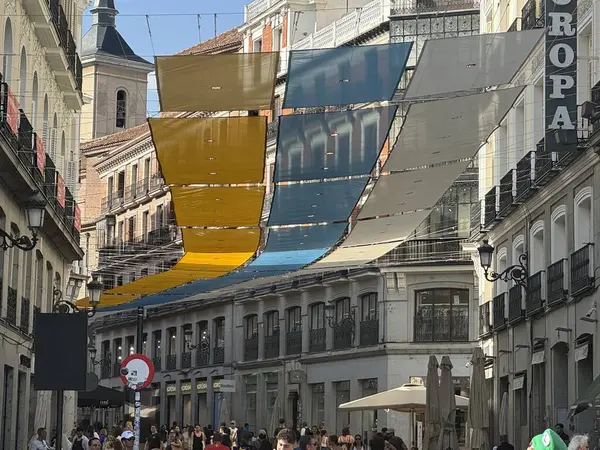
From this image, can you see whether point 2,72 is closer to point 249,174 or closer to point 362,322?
point 249,174

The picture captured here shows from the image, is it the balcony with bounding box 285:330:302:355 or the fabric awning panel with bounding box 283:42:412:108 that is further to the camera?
the balcony with bounding box 285:330:302:355

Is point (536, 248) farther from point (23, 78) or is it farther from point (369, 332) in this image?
point (369, 332)

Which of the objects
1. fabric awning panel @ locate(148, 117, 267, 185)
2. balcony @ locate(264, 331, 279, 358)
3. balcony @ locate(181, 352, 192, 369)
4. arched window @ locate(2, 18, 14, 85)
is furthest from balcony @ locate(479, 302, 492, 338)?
balcony @ locate(181, 352, 192, 369)

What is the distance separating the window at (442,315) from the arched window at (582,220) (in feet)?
63.1

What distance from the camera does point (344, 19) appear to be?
5031cm

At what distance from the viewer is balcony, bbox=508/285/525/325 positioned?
32.9m

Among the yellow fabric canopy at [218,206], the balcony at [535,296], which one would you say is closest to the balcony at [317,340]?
the balcony at [535,296]

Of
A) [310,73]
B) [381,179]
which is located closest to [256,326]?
[381,179]

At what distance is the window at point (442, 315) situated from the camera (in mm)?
47469

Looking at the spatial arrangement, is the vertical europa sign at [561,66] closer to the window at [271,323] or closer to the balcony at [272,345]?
the balcony at [272,345]

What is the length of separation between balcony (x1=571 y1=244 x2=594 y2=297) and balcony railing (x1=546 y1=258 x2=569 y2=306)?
63 centimetres

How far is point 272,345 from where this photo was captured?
56.1 m

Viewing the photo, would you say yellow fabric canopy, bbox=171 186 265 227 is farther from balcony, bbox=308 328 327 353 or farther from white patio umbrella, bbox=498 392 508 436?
balcony, bbox=308 328 327 353

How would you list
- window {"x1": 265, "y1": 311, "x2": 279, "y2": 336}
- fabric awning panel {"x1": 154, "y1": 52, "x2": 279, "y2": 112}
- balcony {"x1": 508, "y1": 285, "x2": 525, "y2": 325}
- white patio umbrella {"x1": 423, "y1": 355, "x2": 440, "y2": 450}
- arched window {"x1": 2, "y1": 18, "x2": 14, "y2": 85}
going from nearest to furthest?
fabric awning panel {"x1": 154, "y1": 52, "x2": 279, "y2": 112}, arched window {"x1": 2, "y1": 18, "x2": 14, "y2": 85}, white patio umbrella {"x1": 423, "y1": 355, "x2": 440, "y2": 450}, balcony {"x1": 508, "y1": 285, "x2": 525, "y2": 325}, window {"x1": 265, "y1": 311, "x2": 279, "y2": 336}
